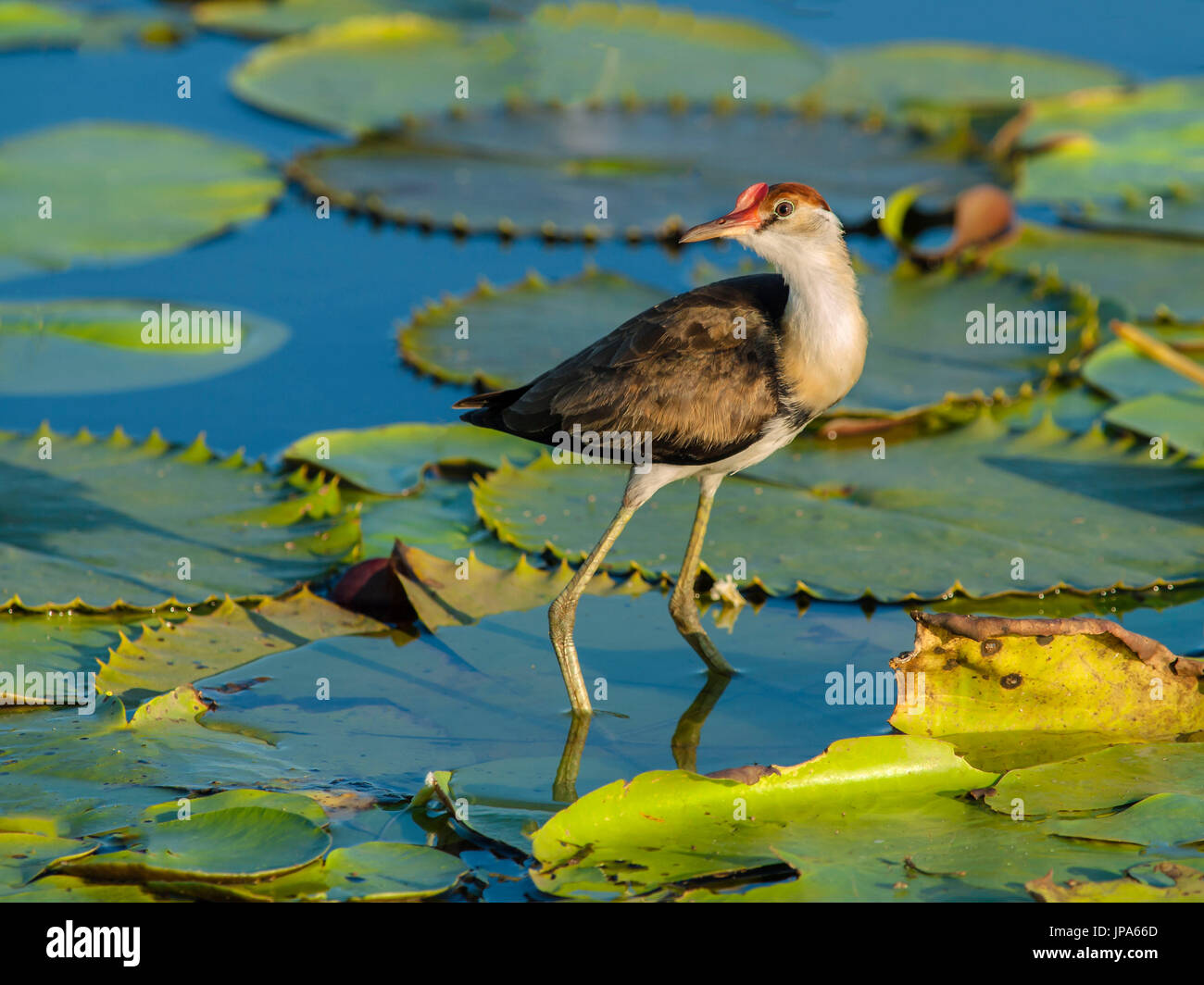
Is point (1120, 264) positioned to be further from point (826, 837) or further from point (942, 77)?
point (826, 837)

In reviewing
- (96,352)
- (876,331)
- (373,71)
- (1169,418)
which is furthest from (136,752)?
(373,71)

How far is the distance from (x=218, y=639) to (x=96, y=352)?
270 centimetres

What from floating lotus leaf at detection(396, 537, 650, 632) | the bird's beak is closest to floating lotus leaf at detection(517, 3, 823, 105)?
floating lotus leaf at detection(396, 537, 650, 632)

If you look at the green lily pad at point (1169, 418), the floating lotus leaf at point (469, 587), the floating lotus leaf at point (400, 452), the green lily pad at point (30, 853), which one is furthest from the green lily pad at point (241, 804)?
the green lily pad at point (1169, 418)

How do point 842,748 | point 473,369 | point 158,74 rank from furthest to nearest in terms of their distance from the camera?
point 158,74 < point 473,369 < point 842,748

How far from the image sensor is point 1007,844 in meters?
3.44

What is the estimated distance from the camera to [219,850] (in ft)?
11.1

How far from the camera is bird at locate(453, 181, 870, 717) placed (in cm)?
421

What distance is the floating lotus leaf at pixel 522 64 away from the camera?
388 inches

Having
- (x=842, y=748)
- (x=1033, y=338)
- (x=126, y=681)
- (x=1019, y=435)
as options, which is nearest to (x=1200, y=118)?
(x=1033, y=338)

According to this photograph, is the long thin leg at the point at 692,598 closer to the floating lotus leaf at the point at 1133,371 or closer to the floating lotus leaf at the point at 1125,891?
the floating lotus leaf at the point at 1125,891
